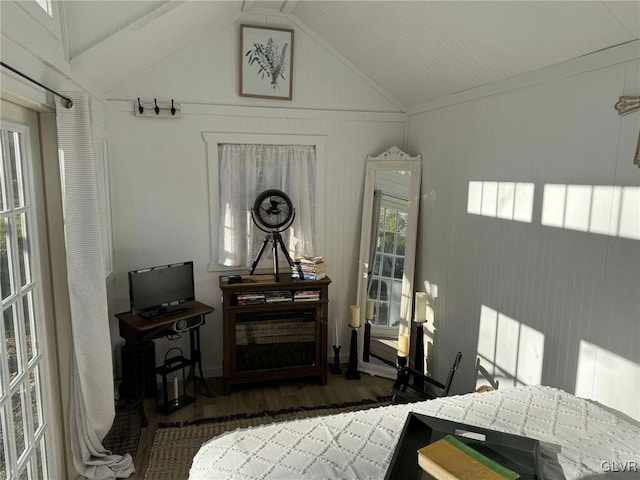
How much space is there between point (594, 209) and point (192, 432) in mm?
2855

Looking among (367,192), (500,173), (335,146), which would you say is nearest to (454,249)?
(500,173)

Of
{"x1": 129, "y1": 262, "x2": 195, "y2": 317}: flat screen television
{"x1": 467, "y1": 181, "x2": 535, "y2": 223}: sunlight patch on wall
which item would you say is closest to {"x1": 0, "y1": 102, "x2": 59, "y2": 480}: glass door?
{"x1": 129, "y1": 262, "x2": 195, "y2": 317}: flat screen television

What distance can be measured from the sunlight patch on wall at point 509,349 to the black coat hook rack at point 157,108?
2792 mm

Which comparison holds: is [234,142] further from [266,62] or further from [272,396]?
[272,396]

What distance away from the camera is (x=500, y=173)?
3.05 metres

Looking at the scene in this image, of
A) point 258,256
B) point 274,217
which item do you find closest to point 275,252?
point 258,256

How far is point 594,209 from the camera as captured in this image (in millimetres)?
2309

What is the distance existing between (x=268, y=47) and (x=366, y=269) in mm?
2088

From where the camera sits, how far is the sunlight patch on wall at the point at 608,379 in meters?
2.10

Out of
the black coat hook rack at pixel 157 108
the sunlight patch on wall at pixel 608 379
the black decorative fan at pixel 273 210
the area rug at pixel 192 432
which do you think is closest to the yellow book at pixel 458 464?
the sunlight patch on wall at pixel 608 379

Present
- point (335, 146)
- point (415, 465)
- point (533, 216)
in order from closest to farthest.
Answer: point (415, 465), point (533, 216), point (335, 146)

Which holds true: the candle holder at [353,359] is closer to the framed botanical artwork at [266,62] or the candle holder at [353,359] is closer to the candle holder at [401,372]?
the candle holder at [401,372]

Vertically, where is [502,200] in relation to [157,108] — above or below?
below

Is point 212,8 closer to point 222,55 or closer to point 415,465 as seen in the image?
point 222,55
